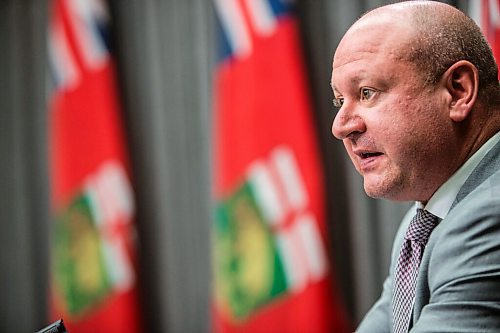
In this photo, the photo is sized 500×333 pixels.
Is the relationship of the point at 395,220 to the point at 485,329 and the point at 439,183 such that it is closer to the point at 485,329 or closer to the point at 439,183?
the point at 439,183

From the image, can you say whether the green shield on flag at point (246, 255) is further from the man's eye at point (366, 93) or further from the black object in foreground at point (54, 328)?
the black object in foreground at point (54, 328)

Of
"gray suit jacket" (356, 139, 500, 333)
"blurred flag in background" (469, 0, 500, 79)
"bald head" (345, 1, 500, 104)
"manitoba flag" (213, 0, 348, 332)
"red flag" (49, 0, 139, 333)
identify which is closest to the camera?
"gray suit jacket" (356, 139, 500, 333)

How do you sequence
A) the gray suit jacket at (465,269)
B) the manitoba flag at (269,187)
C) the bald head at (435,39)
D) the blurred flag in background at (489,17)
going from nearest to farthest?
the gray suit jacket at (465,269) < the bald head at (435,39) < the blurred flag in background at (489,17) < the manitoba flag at (269,187)

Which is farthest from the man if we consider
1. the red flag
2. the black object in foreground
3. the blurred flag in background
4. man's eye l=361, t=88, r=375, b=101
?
the red flag

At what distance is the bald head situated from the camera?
3.70 feet

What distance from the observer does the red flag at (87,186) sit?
3576mm

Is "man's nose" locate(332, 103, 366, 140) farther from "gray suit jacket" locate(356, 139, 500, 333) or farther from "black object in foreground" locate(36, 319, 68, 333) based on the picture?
"black object in foreground" locate(36, 319, 68, 333)

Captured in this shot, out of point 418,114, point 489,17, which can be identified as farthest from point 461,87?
point 489,17

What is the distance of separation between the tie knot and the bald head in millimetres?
220

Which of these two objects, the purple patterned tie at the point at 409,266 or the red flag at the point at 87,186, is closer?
the purple patterned tie at the point at 409,266

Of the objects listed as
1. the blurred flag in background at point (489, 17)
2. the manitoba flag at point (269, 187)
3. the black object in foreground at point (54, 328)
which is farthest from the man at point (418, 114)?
the manitoba flag at point (269, 187)

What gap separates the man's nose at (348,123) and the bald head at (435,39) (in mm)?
124

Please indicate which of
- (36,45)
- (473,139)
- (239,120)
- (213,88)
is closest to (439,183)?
(473,139)

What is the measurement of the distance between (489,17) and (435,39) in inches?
75.0
